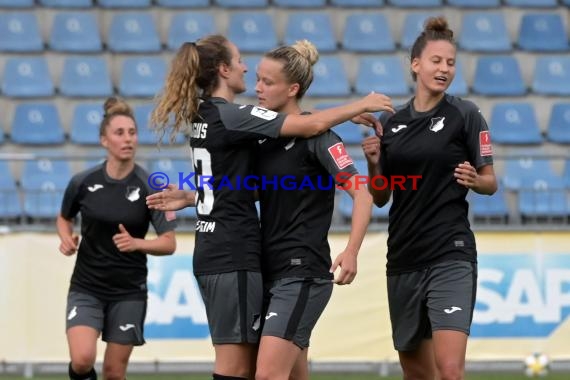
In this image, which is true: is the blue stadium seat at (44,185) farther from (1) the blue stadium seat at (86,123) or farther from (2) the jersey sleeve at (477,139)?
(2) the jersey sleeve at (477,139)

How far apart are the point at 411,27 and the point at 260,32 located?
202 cm

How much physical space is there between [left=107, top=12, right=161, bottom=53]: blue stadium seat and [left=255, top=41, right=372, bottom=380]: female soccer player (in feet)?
30.3

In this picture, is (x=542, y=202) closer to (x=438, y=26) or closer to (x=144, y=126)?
(x=144, y=126)

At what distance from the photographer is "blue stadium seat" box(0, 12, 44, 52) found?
49.0 ft

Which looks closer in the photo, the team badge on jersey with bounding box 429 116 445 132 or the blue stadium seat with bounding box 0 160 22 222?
the team badge on jersey with bounding box 429 116 445 132

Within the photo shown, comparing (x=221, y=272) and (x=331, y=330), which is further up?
(x=221, y=272)

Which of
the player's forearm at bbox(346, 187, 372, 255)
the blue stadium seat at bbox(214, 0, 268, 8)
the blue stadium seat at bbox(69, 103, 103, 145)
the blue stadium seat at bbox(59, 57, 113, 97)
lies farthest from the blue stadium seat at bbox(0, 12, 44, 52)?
the player's forearm at bbox(346, 187, 372, 255)

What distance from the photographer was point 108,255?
7.99m

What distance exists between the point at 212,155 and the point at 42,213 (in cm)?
568

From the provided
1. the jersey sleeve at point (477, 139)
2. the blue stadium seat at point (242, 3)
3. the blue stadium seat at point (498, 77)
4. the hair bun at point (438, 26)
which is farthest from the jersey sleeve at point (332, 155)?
the blue stadium seat at point (242, 3)

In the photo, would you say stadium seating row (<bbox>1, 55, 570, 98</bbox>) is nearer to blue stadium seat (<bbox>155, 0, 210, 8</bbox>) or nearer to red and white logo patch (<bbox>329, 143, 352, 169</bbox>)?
blue stadium seat (<bbox>155, 0, 210, 8</bbox>)

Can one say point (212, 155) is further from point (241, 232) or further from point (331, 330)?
point (331, 330)

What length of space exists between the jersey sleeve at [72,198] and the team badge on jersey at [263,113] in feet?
8.71

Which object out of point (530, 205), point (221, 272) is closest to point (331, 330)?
point (530, 205)
